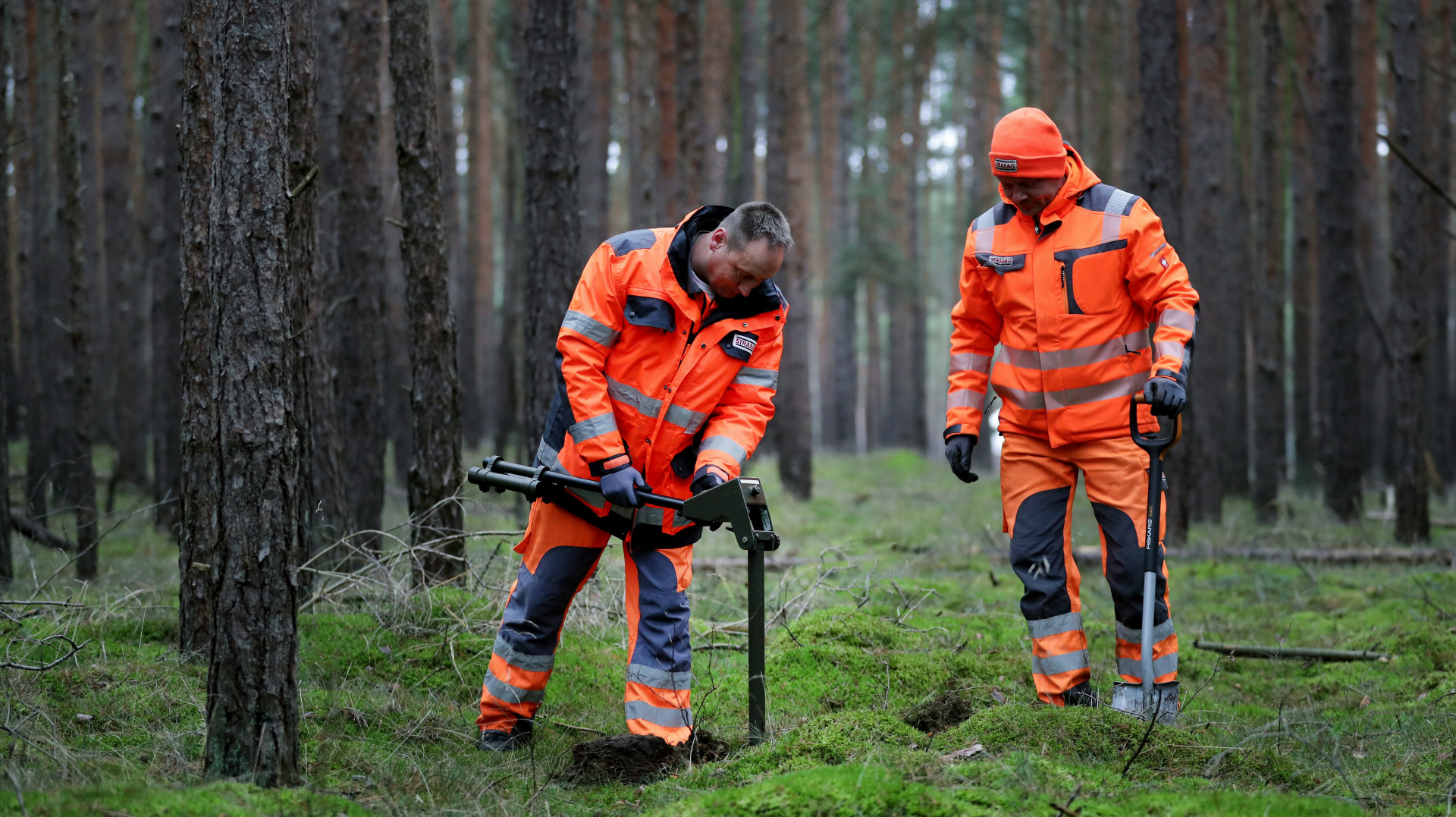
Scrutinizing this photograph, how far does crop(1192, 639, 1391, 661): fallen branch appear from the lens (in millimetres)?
5238

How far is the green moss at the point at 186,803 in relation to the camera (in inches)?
101

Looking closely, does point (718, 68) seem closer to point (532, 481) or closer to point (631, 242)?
point (631, 242)

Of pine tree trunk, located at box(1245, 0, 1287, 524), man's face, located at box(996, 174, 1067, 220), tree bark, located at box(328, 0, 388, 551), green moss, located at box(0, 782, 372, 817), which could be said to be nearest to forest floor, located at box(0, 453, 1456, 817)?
green moss, located at box(0, 782, 372, 817)

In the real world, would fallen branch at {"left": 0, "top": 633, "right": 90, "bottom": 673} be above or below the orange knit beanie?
below

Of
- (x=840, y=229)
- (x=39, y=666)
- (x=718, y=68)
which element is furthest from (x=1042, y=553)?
(x=840, y=229)

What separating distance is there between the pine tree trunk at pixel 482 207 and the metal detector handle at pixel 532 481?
419 inches

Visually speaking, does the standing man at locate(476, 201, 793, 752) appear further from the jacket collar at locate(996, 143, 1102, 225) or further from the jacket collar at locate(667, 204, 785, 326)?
the jacket collar at locate(996, 143, 1102, 225)

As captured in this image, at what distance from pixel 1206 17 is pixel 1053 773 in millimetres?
9512

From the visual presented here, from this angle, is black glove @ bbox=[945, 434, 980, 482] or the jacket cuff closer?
the jacket cuff

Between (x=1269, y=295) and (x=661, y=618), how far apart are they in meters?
11.7

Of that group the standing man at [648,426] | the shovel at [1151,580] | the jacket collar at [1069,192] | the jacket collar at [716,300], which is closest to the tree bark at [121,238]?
the standing man at [648,426]

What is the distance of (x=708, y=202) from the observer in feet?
51.3

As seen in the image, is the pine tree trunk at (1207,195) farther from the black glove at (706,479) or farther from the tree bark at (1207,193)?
the black glove at (706,479)

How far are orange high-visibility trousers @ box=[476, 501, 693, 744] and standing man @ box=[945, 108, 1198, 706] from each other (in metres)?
1.34
